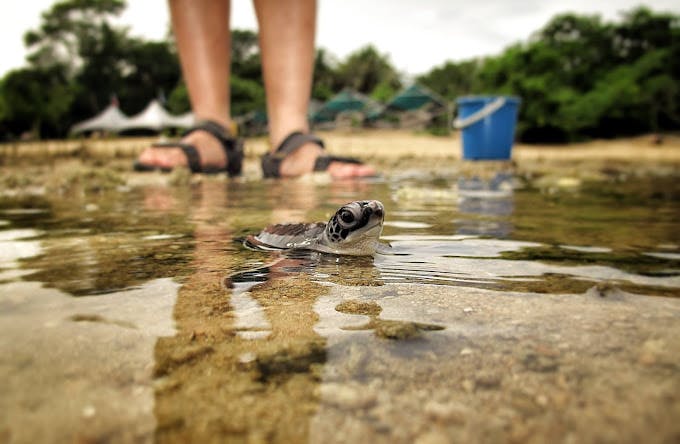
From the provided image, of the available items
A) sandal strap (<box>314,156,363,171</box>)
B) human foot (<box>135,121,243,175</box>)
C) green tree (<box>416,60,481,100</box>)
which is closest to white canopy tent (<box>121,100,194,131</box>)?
green tree (<box>416,60,481,100</box>)

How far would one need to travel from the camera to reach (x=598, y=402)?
56cm

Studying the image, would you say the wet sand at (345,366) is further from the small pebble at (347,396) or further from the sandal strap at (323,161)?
the sandal strap at (323,161)

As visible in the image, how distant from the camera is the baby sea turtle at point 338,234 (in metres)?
1.37

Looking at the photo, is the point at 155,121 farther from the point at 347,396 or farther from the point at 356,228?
the point at 347,396

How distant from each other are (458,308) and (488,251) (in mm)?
571

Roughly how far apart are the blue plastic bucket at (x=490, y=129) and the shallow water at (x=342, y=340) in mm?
6830

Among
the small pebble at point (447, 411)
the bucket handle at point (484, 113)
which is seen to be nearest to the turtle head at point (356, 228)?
the small pebble at point (447, 411)

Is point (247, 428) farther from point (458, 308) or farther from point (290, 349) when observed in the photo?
point (458, 308)

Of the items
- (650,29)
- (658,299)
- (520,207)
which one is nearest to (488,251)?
(658,299)

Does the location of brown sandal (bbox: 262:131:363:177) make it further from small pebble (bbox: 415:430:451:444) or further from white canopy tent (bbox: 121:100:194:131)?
white canopy tent (bbox: 121:100:194:131)

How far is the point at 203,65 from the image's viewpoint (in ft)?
13.3

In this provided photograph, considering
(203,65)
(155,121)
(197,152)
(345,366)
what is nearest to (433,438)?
(345,366)

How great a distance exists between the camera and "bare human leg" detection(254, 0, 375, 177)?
3613 millimetres

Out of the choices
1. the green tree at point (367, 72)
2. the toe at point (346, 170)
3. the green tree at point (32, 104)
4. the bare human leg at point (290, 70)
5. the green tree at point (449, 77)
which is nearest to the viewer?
the bare human leg at point (290, 70)
